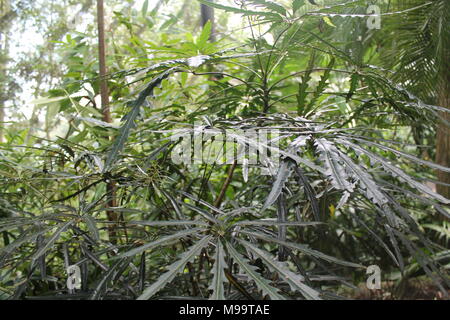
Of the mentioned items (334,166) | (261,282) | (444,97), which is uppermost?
(444,97)

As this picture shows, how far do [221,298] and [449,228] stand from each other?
1280 millimetres

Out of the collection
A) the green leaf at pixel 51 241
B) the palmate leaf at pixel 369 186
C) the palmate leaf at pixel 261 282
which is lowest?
the palmate leaf at pixel 261 282

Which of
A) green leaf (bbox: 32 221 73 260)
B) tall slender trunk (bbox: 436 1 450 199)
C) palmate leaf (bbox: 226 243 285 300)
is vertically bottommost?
palmate leaf (bbox: 226 243 285 300)

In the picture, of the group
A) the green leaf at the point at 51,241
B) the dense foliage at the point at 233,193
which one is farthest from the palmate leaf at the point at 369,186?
the green leaf at the point at 51,241

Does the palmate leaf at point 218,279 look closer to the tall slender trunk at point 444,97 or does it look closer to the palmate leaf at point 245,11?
the palmate leaf at point 245,11

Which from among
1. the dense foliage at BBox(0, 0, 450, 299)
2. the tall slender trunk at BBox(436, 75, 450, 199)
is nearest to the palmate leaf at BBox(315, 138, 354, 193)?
the dense foliage at BBox(0, 0, 450, 299)

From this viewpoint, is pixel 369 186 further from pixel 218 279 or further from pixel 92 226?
pixel 92 226

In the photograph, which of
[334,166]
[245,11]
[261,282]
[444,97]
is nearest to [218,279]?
[261,282]

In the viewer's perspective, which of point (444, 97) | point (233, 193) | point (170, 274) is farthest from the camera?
point (444, 97)

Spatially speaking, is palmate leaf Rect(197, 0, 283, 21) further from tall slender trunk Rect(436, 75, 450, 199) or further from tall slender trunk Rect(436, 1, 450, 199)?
tall slender trunk Rect(436, 75, 450, 199)

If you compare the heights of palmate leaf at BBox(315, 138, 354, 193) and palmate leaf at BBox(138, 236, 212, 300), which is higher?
palmate leaf at BBox(315, 138, 354, 193)
